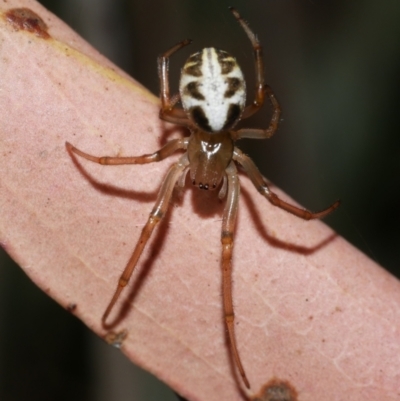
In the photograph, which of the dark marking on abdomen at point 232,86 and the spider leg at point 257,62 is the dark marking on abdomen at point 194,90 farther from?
the spider leg at point 257,62

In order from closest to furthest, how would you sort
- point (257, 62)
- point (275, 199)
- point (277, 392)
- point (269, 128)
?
point (277, 392) → point (275, 199) → point (257, 62) → point (269, 128)

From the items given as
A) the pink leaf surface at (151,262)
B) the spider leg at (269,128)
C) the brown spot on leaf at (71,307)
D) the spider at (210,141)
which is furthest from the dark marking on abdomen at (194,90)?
the brown spot on leaf at (71,307)

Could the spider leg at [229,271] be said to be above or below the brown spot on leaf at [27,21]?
below

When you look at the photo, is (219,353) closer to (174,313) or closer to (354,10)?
(174,313)

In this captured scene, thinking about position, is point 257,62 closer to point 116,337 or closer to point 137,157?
point 137,157

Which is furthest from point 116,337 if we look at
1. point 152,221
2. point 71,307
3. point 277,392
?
point 277,392
